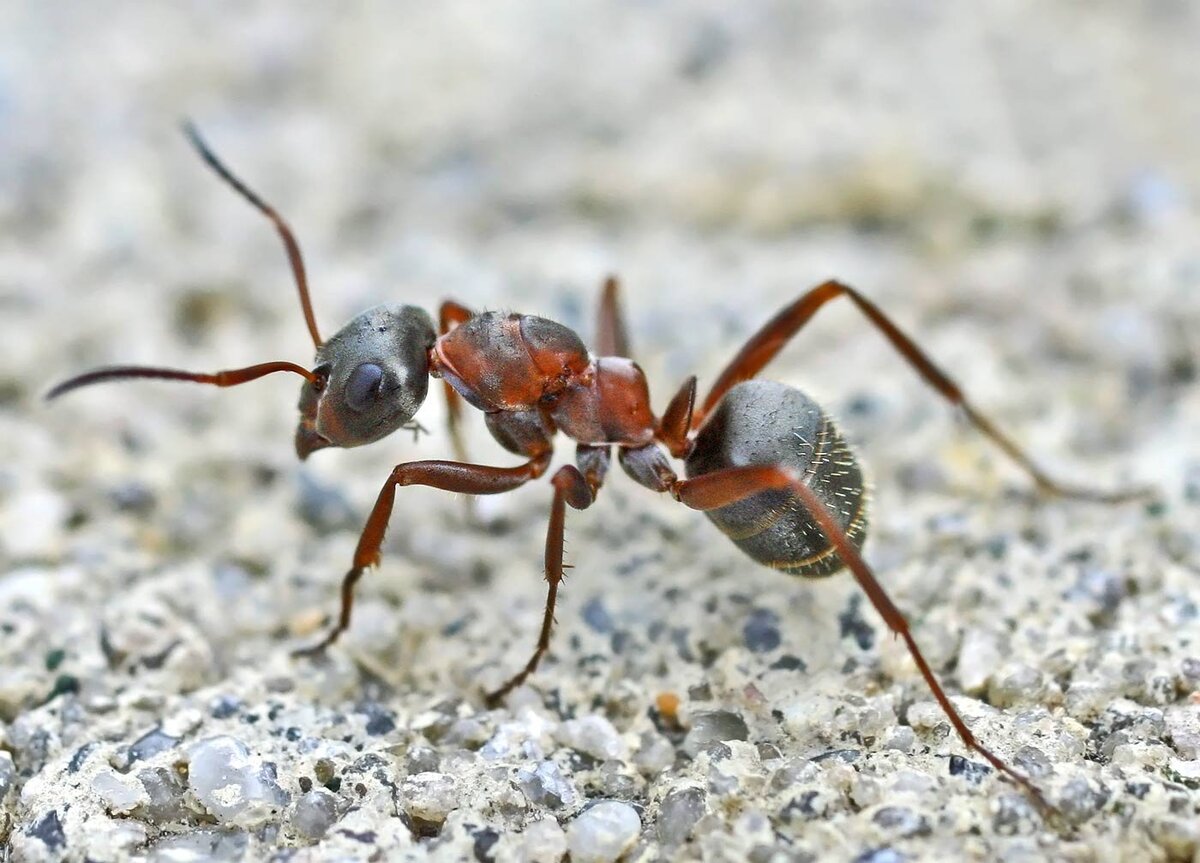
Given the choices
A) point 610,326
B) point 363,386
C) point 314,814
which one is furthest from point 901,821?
point 610,326

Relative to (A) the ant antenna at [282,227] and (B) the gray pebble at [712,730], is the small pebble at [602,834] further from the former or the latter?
(A) the ant antenna at [282,227]

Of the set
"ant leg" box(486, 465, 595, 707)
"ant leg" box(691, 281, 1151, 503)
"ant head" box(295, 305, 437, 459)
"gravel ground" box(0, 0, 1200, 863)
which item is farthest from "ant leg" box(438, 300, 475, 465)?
"ant leg" box(691, 281, 1151, 503)

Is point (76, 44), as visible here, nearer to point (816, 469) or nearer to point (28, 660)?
point (28, 660)

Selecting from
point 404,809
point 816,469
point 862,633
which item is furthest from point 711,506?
point 404,809

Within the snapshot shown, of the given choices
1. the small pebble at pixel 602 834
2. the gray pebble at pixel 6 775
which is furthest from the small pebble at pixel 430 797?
the gray pebble at pixel 6 775

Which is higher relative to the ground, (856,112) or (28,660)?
(856,112)
